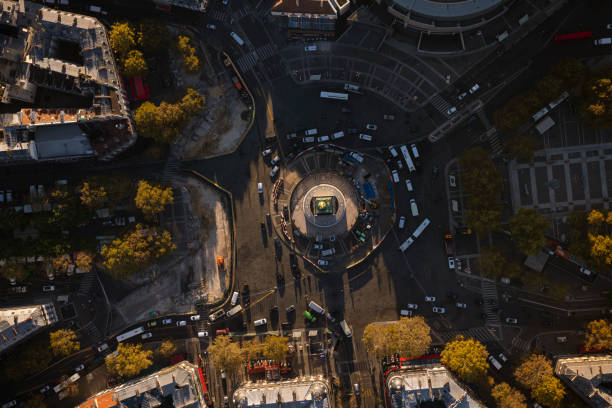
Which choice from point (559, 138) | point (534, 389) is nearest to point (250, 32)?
point (559, 138)

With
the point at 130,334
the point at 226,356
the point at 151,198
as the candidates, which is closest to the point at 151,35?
the point at 151,198

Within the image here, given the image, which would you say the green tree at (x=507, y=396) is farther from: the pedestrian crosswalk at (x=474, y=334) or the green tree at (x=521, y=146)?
the green tree at (x=521, y=146)

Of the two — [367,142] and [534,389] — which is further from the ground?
[367,142]

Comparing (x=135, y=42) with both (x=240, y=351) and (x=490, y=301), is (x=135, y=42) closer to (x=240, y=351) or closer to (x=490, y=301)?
(x=240, y=351)

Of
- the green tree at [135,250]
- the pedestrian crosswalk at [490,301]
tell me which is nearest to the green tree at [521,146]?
the pedestrian crosswalk at [490,301]

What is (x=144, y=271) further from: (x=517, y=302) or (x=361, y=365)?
(x=517, y=302)

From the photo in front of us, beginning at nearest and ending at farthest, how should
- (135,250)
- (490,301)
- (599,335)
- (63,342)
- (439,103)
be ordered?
(599,335) < (135,250) < (63,342) < (490,301) < (439,103)

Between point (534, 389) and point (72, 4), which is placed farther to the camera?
point (72, 4)
